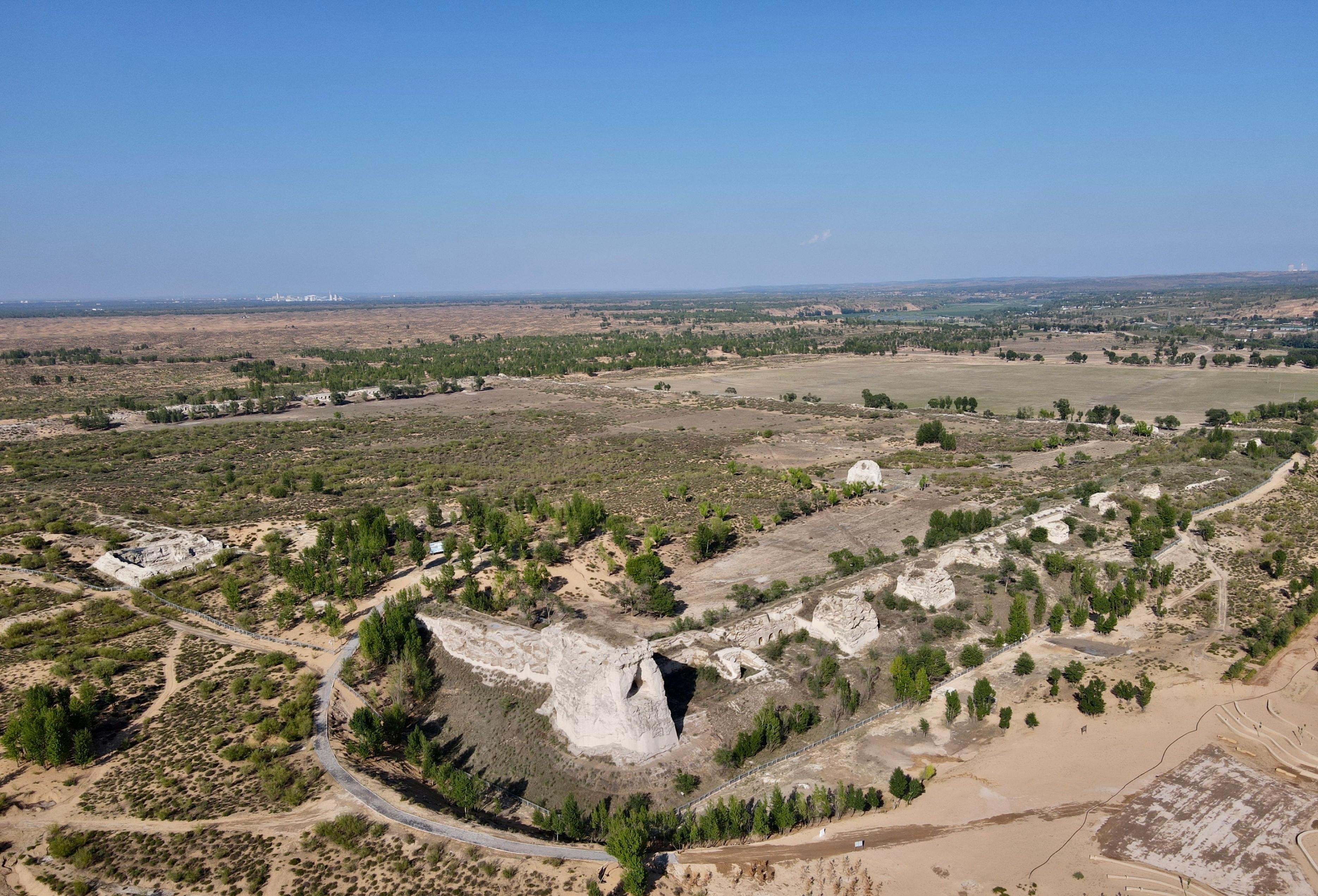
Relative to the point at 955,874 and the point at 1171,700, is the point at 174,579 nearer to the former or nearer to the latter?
the point at 955,874

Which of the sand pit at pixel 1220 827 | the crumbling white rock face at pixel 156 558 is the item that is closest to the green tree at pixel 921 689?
the sand pit at pixel 1220 827

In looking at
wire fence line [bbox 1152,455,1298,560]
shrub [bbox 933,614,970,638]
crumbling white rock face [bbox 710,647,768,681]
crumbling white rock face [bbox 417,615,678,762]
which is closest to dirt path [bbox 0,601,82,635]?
crumbling white rock face [bbox 417,615,678,762]

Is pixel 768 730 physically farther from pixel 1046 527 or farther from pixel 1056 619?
pixel 1046 527

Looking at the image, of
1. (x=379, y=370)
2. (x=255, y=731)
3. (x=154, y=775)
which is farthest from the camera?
(x=379, y=370)

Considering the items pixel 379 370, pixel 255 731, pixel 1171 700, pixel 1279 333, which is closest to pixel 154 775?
pixel 255 731

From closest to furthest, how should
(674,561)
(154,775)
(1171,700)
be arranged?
(154,775) → (1171,700) → (674,561)
